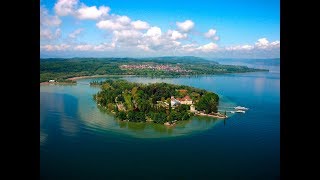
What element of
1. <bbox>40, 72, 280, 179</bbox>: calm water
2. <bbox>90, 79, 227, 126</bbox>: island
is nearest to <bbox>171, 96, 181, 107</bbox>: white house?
<bbox>90, 79, 227, 126</bbox>: island

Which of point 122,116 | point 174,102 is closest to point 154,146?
point 122,116

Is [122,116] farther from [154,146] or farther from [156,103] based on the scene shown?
[154,146]

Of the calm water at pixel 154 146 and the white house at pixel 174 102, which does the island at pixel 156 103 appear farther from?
the calm water at pixel 154 146

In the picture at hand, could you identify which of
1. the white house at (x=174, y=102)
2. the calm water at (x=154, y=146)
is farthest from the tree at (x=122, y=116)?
the white house at (x=174, y=102)

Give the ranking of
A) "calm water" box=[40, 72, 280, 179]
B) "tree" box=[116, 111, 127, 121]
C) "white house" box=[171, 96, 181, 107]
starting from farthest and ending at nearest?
"white house" box=[171, 96, 181, 107]
"tree" box=[116, 111, 127, 121]
"calm water" box=[40, 72, 280, 179]

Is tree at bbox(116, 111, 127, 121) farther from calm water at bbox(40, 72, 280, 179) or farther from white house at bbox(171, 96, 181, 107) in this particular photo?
white house at bbox(171, 96, 181, 107)
